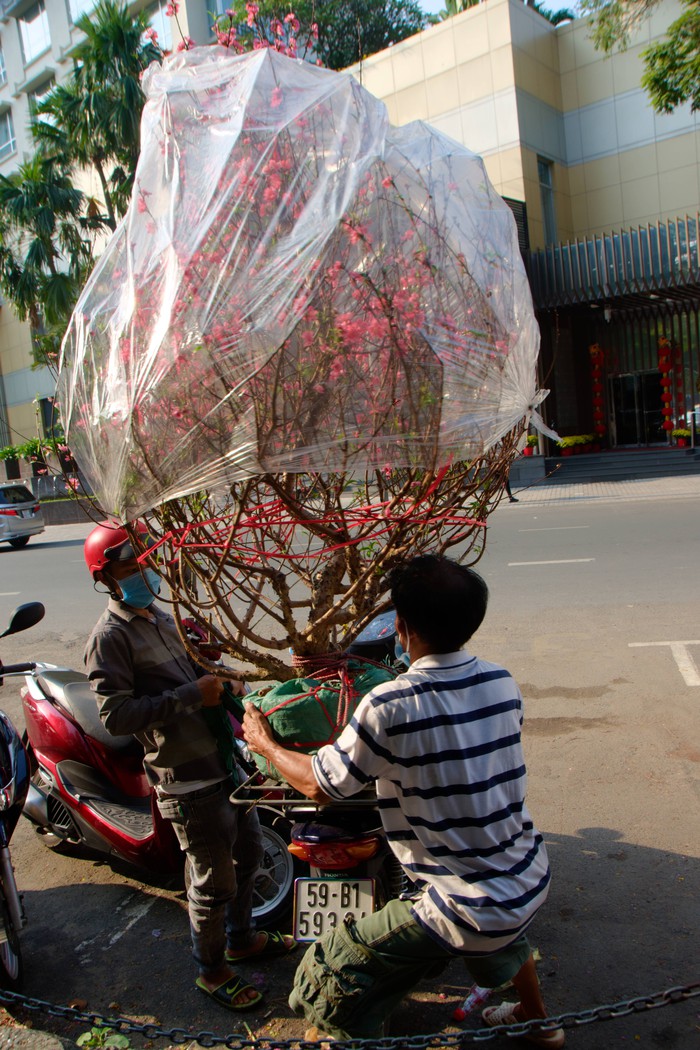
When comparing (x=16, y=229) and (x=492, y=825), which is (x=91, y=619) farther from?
(x=16, y=229)

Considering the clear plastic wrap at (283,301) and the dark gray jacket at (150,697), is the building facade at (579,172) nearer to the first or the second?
the dark gray jacket at (150,697)

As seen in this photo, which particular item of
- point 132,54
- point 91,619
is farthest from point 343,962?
point 132,54

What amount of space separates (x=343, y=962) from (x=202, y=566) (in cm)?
120

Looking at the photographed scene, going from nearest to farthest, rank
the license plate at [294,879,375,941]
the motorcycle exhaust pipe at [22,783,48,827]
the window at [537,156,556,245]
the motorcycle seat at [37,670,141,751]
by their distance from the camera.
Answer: the license plate at [294,879,375,941] < the motorcycle seat at [37,670,141,751] < the motorcycle exhaust pipe at [22,783,48,827] < the window at [537,156,556,245]

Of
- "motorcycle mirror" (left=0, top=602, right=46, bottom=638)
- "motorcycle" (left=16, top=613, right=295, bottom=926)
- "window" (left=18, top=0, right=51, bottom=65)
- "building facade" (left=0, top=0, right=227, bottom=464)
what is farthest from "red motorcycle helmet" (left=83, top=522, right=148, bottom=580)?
"window" (left=18, top=0, right=51, bottom=65)

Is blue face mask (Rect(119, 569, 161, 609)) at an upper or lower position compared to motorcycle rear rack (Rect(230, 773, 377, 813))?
upper

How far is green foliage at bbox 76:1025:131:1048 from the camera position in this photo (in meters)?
2.64

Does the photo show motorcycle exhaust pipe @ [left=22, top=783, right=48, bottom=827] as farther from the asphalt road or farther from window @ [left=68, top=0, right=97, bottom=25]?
window @ [left=68, top=0, right=97, bottom=25]

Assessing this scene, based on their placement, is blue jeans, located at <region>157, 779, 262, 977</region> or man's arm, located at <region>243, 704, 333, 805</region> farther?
blue jeans, located at <region>157, 779, 262, 977</region>

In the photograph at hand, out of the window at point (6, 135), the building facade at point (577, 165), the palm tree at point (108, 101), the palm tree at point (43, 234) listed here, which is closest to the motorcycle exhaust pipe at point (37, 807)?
the palm tree at point (108, 101)

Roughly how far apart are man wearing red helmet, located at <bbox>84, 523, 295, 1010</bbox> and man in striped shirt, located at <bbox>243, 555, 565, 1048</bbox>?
2.07 feet

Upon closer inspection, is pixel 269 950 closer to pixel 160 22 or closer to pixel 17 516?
pixel 17 516

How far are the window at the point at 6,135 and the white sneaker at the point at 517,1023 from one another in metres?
41.3

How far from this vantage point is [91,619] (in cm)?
885
